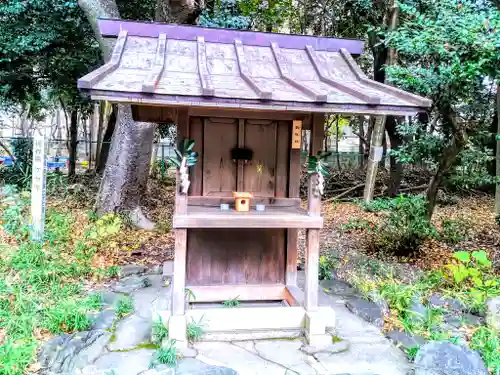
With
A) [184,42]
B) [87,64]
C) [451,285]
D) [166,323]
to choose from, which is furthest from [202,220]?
[87,64]

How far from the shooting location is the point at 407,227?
6773 mm

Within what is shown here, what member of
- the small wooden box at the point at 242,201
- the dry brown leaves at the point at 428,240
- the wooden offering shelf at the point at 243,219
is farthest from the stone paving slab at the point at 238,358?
the dry brown leaves at the point at 428,240

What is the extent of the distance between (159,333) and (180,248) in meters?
0.79

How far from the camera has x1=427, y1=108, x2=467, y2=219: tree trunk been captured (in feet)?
20.6

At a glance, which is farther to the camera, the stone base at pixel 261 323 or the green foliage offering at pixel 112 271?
the green foliage offering at pixel 112 271

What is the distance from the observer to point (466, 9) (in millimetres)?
5129

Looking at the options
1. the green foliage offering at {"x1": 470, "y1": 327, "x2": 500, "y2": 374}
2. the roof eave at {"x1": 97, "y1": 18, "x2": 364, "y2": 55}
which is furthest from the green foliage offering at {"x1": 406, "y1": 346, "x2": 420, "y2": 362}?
the roof eave at {"x1": 97, "y1": 18, "x2": 364, "y2": 55}

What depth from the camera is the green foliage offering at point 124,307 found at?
4.37 metres

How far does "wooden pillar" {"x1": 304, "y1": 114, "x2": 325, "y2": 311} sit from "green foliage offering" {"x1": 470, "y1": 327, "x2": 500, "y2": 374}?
5.19 ft

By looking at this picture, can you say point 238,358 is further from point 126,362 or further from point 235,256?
point 235,256

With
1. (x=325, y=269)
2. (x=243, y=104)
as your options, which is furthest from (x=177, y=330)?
(x=325, y=269)

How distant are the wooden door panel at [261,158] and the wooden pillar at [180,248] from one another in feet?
2.83

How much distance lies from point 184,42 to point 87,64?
6863 millimetres

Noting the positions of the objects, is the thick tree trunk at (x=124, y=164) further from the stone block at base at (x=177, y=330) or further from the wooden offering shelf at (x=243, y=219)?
the stone block at base at (x=177, y=330)
